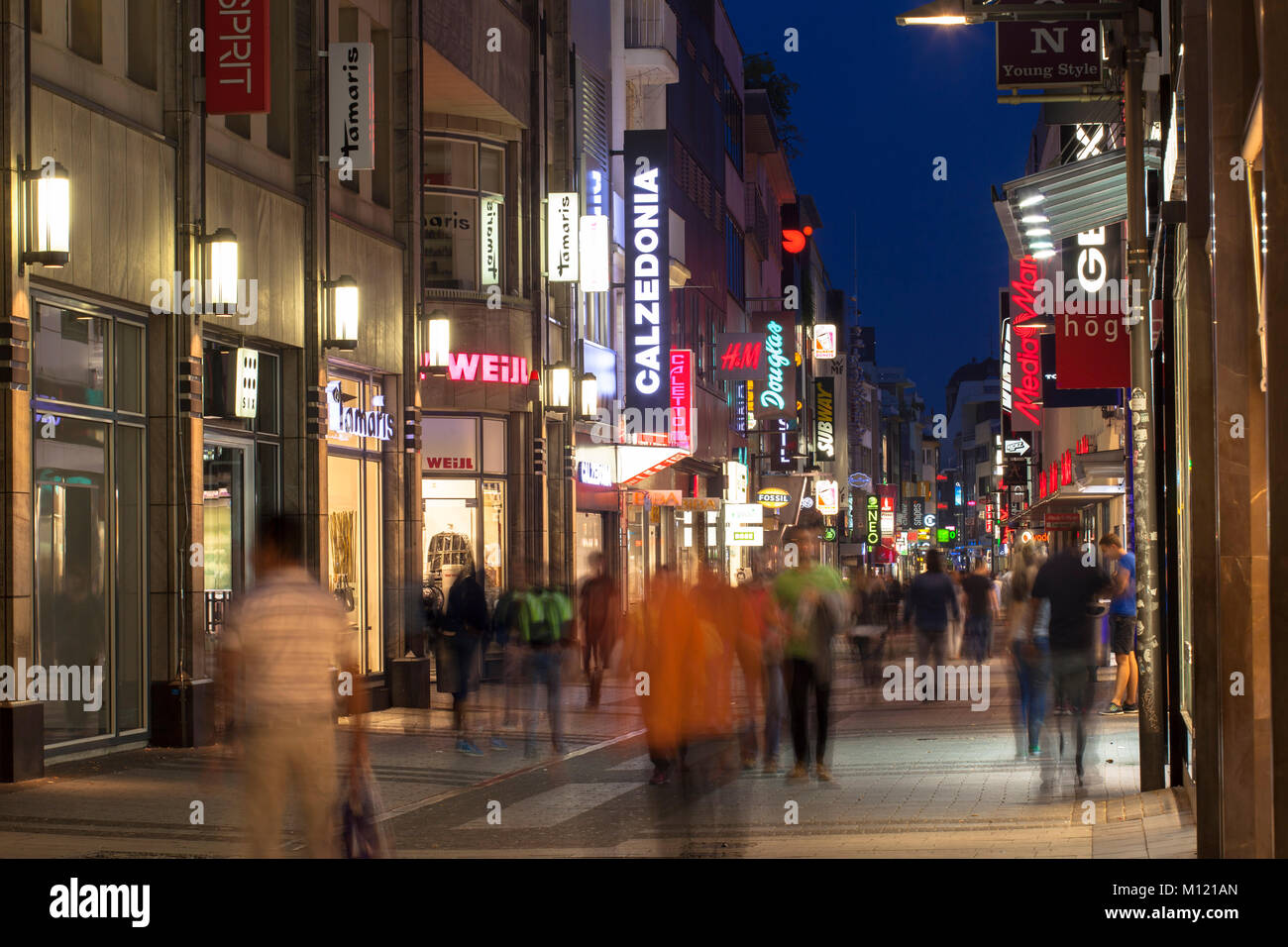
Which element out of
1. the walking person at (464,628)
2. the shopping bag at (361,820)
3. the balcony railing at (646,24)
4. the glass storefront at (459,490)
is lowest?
the shopping bag at (361,820)

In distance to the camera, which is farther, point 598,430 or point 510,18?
point 598,430

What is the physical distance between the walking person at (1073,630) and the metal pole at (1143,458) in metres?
1.13

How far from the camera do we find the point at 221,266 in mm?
17906

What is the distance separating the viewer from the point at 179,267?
57.9ft

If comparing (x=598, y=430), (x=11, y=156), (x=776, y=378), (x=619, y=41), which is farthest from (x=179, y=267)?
(x=776, y=378)

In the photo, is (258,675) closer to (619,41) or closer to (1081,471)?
(1081,471)

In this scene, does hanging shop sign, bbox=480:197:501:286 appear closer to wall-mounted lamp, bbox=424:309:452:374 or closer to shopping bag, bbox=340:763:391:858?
wall-mounted lamp, bbox=424:309:452:374

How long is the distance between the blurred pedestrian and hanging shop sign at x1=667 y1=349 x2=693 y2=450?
3157cm

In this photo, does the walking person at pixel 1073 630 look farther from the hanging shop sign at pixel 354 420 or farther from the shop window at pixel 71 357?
the hanging shop sign at pixel 354 420

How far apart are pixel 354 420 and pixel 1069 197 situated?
10672 mm

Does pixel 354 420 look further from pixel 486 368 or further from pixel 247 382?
pixel 486 368

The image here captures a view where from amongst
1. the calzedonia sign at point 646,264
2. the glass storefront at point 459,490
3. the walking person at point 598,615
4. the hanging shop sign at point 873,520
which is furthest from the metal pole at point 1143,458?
the hanging shop sign at point 873,520

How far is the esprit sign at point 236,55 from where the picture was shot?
17.6m
